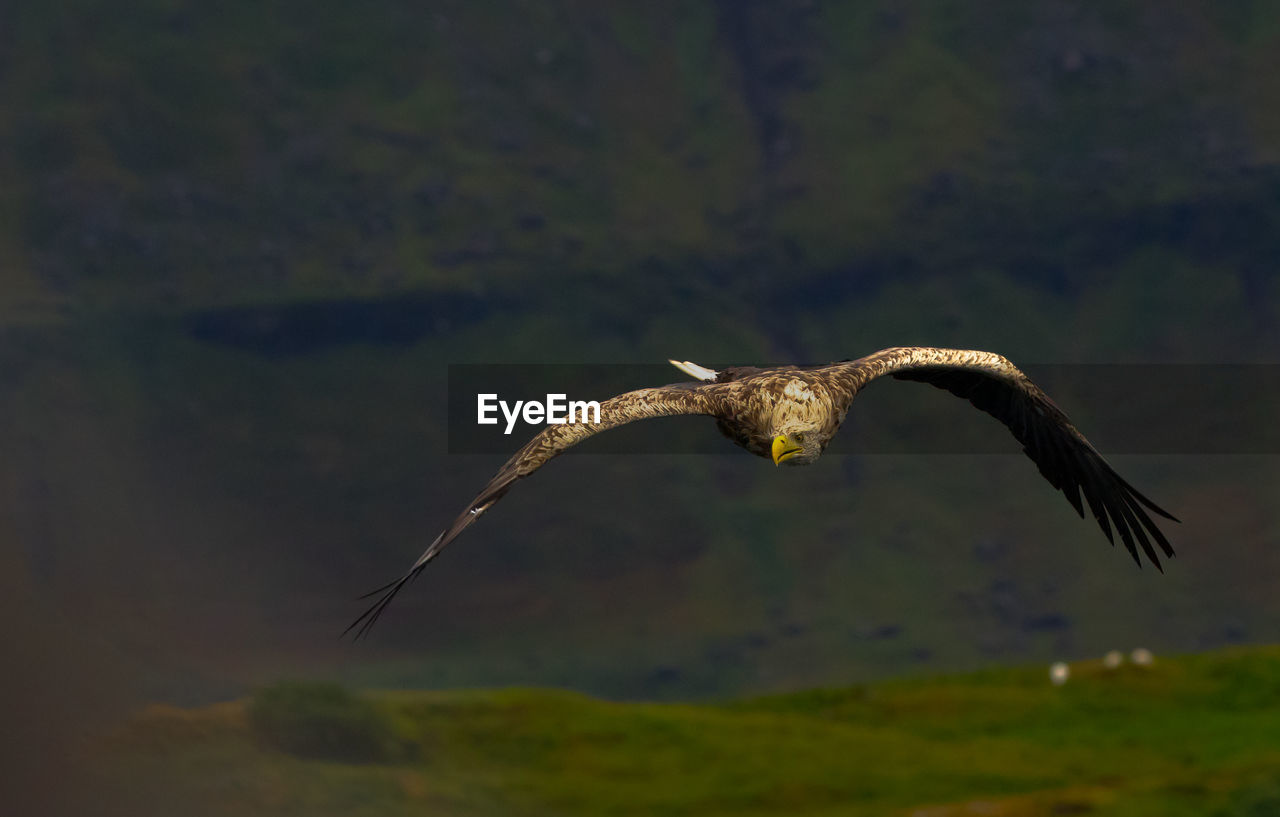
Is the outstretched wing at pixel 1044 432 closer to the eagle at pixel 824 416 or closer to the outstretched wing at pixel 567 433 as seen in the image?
the eagle at pixel 824 416

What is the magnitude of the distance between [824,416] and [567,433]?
2.96m

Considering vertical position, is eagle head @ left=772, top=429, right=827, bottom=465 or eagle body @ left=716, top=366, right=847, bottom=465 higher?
eagle body @ left=716, top=366, right=847, bottom=465

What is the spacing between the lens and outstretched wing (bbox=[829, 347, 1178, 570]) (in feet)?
56.2

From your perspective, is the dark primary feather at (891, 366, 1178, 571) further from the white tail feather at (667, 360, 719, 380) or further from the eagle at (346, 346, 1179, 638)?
the white tail feather at (667, 360, 719, 380)

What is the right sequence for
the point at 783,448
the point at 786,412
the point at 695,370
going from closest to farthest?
the point at 783,448
the point at 786,412
the point at 695,370

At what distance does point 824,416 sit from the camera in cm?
1473

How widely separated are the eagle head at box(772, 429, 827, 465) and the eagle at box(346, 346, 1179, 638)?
0.04ft

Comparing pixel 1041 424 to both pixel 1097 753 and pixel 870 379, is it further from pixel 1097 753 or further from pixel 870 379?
pixel 1097 753

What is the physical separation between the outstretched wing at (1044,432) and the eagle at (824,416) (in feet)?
0.05

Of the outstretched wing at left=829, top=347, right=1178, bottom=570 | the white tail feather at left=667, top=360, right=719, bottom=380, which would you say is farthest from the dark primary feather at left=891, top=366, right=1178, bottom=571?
the white tail feather at left=667, top=360, right=719, bottom=380

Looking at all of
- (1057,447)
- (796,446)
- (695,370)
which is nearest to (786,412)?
(796,446)

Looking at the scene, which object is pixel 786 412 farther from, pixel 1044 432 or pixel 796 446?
pixel 1044 432

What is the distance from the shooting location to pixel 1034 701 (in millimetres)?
38719

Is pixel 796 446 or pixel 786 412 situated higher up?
pixel 786 412
